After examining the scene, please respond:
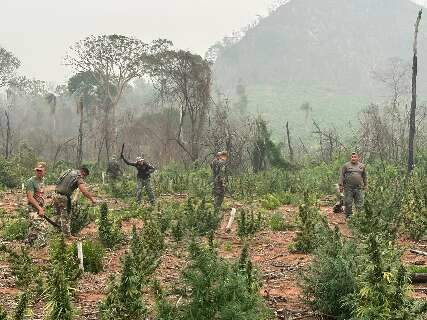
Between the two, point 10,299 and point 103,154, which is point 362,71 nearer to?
point 103,154

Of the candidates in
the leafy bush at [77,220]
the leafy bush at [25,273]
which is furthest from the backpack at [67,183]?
the leafy bush at [25,273]

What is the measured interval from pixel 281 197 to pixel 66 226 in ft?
23.4

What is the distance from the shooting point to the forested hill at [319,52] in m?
81.2

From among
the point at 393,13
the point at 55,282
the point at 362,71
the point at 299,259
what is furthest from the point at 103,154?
the point at 393,13

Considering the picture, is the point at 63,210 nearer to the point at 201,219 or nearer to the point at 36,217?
the point at 36,217

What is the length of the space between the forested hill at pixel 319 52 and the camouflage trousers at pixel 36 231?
208 ft

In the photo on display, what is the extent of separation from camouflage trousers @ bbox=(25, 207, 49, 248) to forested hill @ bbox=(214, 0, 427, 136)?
6345cm

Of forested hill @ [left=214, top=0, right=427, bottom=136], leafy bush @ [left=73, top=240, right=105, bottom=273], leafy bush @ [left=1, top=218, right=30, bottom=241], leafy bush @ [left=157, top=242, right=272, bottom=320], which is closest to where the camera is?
leafy bush @ [left=157, top=242, right=272, bottom=320]

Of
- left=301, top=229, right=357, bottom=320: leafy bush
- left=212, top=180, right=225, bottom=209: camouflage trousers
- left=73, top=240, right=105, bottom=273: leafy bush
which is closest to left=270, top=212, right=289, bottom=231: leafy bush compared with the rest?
left=212, top=180, right=225, bottom=209: camouflage trousers

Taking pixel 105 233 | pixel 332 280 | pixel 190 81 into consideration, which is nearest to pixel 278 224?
pixel 105 233

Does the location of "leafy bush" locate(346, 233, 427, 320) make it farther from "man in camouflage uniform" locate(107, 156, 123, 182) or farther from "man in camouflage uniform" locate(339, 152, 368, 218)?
"man in camouflage uniform" locate(107, 156, 123, 182)

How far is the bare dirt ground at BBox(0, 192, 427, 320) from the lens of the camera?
5.96 m

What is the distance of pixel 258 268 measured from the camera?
6.46 meters

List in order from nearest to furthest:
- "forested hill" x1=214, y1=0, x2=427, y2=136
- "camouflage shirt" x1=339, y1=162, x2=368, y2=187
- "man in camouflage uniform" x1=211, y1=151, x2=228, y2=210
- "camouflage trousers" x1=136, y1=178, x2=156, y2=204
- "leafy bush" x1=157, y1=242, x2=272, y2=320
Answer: "leafy bush" x1=157, y1=242, x2=272, y2=320
"camouflage shirt" x1=339, y1=162, x2=368, y2=187
"man in camouflage uniform" x1=211, y1=151, x2=228, y2=210
"camouflage trousers" x1=136, y1=178, x2=156, y2=204
"forested hill" x1=214, y1=0, x2=427, y2=136
